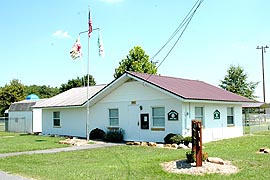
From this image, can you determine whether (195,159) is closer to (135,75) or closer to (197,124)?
(197,124)

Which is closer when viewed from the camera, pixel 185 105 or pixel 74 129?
pixel 185 105

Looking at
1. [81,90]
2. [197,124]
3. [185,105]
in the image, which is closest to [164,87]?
[185,105]

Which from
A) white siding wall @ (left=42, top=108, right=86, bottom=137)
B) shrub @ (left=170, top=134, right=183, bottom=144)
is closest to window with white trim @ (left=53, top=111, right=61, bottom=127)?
white siding wall @ (left=42, top=108, right=86, bottom=137)

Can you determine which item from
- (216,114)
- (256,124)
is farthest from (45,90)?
(216,114)

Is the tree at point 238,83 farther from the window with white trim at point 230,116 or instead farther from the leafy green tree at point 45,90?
the leafy green tree at point 45,90

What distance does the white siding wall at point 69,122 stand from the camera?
2786cm

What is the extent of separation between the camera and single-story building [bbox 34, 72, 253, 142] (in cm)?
2106

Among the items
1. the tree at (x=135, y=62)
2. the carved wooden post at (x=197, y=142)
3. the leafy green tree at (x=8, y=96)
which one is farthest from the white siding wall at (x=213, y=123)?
the leafy green tree at (x=8, y=96)

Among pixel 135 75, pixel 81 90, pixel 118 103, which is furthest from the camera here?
pixel 81 90

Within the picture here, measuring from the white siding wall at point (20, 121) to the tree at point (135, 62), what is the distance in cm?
1511

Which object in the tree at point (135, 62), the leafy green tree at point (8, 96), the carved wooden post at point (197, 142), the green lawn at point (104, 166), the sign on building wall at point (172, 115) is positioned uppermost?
the tree at point (135, 62)

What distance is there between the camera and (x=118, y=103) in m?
24.4

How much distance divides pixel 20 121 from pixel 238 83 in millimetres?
36762

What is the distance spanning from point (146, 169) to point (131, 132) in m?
12.3
